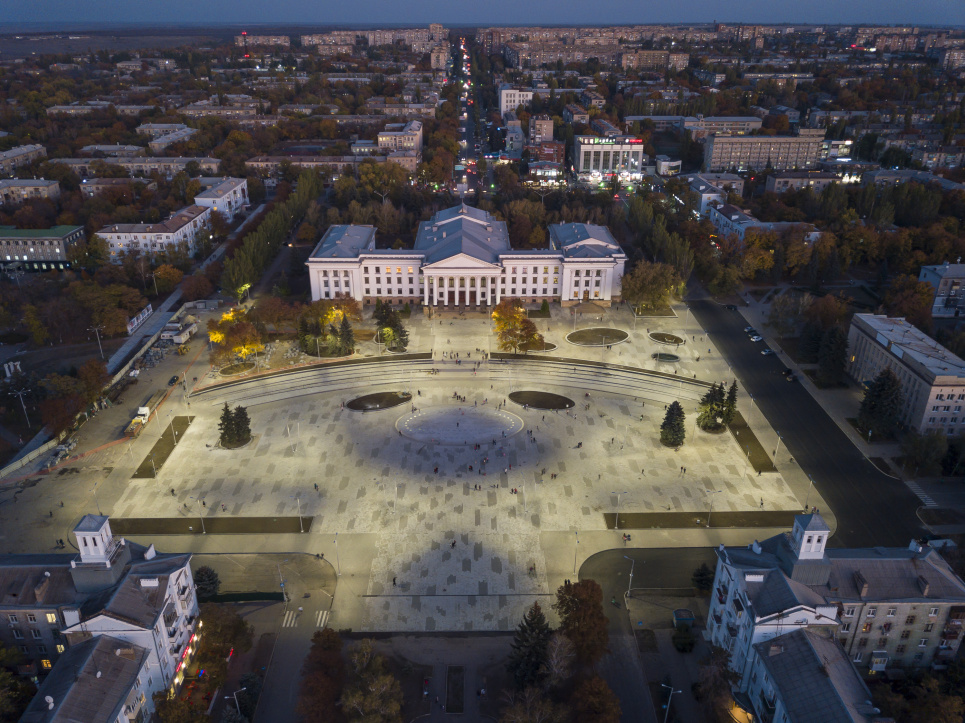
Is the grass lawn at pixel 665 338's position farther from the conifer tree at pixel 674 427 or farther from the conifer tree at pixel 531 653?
the conifer tree at pixel 531 653

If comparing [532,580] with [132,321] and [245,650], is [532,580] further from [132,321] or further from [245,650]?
[132,321]

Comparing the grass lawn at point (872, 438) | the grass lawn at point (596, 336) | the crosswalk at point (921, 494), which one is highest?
the grass lawn at point (872, 438)

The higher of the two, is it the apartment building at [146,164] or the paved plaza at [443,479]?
the apartment building at [146,164]

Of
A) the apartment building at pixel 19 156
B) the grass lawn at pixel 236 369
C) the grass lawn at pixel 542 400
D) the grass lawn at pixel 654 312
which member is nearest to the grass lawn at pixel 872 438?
the grass lawn at pixel 542 400

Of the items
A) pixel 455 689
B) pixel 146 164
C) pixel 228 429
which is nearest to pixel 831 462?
pixel 455 689

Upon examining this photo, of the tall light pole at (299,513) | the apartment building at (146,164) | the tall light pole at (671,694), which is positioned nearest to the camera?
the tall light pole at (671,694)

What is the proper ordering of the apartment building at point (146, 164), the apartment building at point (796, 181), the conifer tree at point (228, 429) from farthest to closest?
the apartment building at point (146, 164) < the apartment building at point (796, 181) < the conifer tree at point (228, 429)

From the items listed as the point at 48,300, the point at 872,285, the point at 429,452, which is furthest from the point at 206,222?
the point at 872,285

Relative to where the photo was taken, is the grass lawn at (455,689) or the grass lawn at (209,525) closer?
the grass lawn at (455,689)
